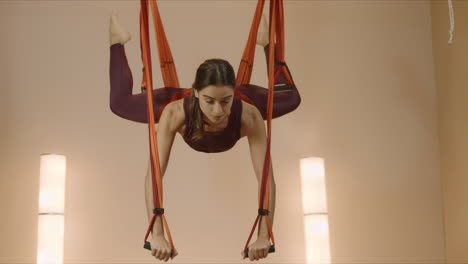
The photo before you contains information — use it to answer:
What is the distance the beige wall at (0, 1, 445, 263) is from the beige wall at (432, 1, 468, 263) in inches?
2.9

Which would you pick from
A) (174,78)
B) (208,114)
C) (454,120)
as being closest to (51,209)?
(174,78)

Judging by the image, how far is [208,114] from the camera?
2.18m

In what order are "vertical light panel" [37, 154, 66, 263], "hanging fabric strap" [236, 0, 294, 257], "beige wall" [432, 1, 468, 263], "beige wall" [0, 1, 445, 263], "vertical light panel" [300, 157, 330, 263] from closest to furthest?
"hanging fabric strap" [236, 0, 294, 257]
"vertical light panel" [37, 154, 66, 263]
"vertical light panel" [300, 157, 330, 263]
"beige wall" [432, 1, 468, 263]
"beige wall" [0, 1, 445, 263]

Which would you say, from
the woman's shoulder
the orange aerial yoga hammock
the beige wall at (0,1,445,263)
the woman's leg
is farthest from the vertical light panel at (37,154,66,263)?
the woman's shoulder

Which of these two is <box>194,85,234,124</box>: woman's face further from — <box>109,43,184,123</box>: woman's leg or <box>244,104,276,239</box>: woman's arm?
<box>109,43,184,123</box>: woman's leg

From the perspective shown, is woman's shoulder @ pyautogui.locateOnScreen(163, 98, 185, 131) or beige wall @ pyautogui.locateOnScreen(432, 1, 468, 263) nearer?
woman's shoulder @ pyautogui.locateOnScreen(163, 98, 185, 131)

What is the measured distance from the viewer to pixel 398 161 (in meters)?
3.85

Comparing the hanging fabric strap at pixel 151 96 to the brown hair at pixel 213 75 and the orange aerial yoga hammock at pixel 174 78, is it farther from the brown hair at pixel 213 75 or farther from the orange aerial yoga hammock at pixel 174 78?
the brown hair at pixel 213 75

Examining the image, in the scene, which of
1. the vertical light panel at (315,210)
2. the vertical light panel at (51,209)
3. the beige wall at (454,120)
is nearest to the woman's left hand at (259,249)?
the vertical light panel at (315,210)

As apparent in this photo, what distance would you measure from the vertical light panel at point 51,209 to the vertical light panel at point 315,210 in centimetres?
128

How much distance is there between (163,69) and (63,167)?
4.03ft

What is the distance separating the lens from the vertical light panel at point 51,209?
3254 millimetres

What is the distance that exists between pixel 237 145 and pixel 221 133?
4.94 feet

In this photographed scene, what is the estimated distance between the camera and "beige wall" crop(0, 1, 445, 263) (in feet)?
12.0
